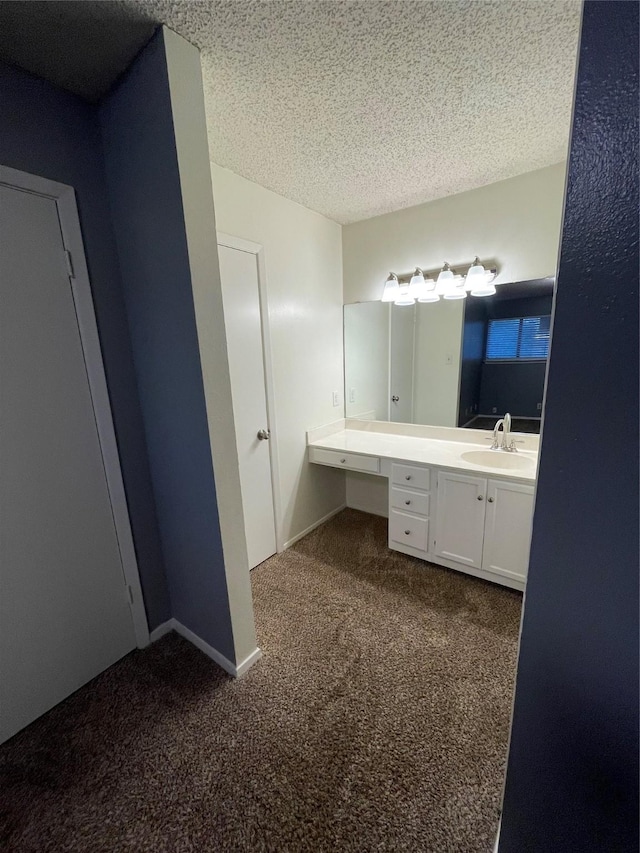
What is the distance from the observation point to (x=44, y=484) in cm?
135

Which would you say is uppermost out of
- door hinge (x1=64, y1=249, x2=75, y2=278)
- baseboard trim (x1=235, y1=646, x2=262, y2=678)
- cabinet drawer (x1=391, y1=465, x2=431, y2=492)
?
door hinge (x1=64, y1=249, x2=75, y2=278)

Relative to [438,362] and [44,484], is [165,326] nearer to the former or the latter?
[44,484]

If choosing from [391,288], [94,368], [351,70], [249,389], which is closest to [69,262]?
[94,368]

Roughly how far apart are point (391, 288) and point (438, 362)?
2.15ft

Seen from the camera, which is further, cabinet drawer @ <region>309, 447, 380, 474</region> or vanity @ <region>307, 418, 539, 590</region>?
cabinet drawer @ <region>309, 447, 380, 474</region>

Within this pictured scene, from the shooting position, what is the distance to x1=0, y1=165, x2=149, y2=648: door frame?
1.24 metres

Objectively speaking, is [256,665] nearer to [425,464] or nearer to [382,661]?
[382,661]

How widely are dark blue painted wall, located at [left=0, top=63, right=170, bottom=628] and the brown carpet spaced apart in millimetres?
464

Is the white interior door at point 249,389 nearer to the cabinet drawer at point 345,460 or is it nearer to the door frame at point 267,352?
the door frame at point 267,352

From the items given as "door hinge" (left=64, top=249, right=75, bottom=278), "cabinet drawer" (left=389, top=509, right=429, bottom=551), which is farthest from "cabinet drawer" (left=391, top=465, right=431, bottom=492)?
"door hinge" (left=64, top=249, right=75, bottom=278)

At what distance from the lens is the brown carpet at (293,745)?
1065 mm

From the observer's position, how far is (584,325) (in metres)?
0.60

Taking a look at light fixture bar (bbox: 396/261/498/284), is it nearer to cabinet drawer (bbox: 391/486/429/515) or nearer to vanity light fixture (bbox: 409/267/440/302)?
vanity light fixture (bbox: 409/267/440/302)

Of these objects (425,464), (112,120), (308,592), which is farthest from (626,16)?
(308,592)
